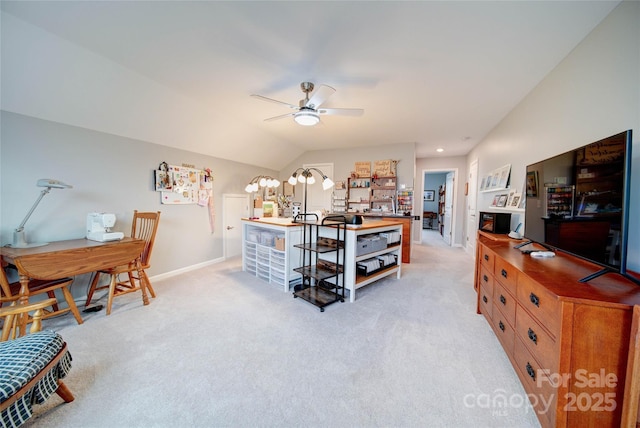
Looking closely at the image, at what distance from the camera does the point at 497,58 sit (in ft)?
6.56

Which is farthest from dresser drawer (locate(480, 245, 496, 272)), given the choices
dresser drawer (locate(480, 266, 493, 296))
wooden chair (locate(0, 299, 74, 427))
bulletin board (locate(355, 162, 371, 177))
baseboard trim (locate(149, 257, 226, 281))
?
baseboard trim (locate(149, 257, 226, 281))

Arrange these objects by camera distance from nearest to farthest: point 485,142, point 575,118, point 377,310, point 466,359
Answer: point 466,359, point 575,118, point 377,310, point 485,142

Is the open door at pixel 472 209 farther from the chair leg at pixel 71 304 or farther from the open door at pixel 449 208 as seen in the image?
the chair leg at pixel 71 304

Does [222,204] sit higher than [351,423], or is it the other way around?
[222,204]

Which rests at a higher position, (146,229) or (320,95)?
(320,95)

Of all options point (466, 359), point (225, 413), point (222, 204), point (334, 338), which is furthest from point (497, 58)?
point (222, 204)

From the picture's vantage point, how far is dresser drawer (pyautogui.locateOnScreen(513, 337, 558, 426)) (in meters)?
1.05

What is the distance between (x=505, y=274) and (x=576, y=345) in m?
0.75

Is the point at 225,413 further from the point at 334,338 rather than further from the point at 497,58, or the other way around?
the point at 497,58

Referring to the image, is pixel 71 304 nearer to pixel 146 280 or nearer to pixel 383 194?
pixel 146 280

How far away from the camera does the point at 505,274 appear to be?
1.66m

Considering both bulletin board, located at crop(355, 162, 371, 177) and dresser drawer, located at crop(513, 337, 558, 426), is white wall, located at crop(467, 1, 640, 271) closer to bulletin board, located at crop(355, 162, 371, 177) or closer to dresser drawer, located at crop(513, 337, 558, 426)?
dresser drawer, located at crop(513, 337, 558, 426)

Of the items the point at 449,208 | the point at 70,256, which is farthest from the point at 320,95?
the point at 449,208

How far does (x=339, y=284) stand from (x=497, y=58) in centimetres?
276
